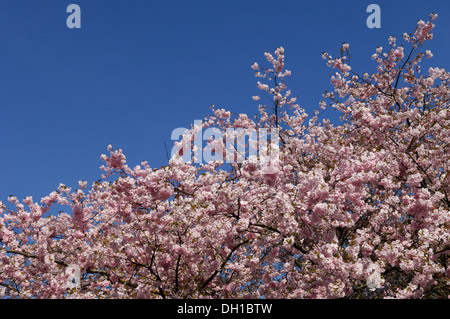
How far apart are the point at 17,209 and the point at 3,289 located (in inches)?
101

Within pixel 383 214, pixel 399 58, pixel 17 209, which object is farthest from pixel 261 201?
pixel 399 58

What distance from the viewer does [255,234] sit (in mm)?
8211

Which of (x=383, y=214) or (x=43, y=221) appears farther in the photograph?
(x=43, y=221)

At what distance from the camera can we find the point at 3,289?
8.59 metres

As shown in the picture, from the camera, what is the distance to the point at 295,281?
26.3 feet

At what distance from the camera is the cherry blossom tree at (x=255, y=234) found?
7445 mm

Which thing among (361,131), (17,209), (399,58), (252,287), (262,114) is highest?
(399,58)

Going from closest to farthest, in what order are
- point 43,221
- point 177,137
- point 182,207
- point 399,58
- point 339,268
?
point 339,268
point 182,207
point 43,221
point 177,137
point 399,58

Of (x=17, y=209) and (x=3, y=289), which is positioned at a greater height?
(x=17, y=209)

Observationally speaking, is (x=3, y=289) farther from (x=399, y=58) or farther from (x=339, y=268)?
(x=399, y=58)

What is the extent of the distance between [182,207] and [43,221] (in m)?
4.67

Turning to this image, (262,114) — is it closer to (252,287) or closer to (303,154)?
(303,154)

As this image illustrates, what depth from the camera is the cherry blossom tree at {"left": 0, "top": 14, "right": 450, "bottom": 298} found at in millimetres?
7445

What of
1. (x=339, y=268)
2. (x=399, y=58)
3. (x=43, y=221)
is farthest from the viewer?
(x=399, y=58)
